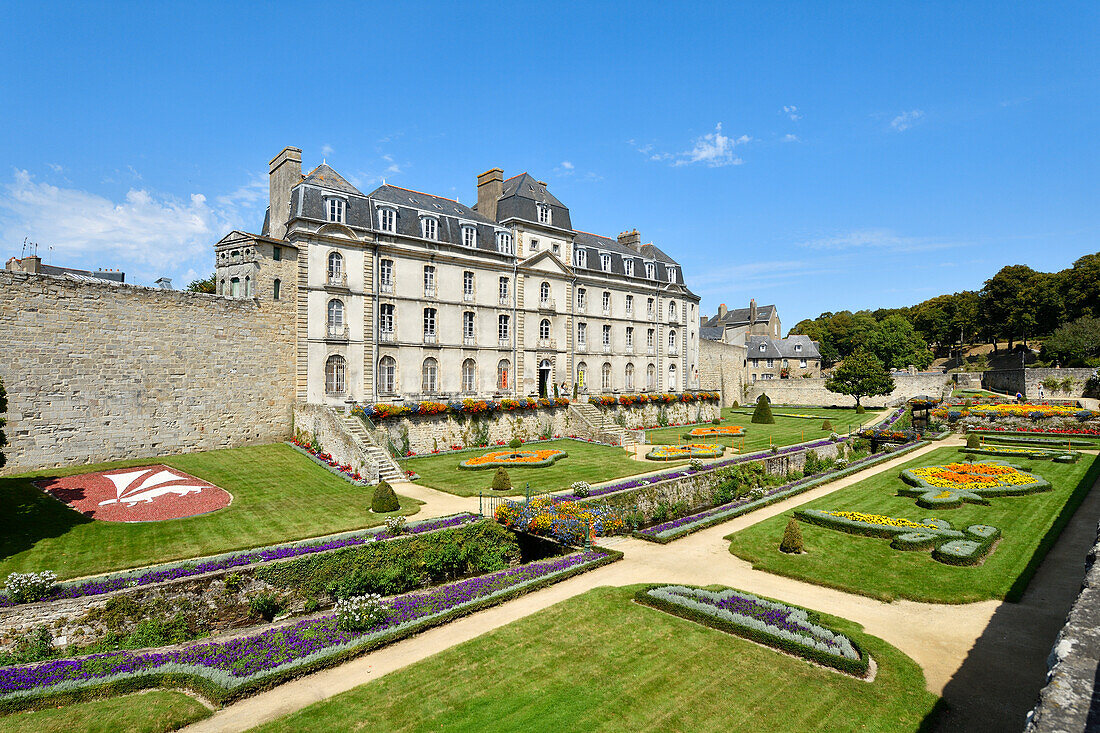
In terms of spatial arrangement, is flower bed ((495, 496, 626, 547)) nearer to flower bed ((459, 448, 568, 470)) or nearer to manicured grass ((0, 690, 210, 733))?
flower bed ((459, 448, 568, 470))

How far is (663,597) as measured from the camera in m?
13.5

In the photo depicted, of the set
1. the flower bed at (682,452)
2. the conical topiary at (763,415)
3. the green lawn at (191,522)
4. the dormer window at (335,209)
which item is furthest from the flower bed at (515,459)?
the conical topiary at (763,415)

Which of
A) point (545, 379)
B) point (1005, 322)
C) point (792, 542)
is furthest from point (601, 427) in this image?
point (1005, 322)

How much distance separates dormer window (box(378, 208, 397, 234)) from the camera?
33250 millimetres

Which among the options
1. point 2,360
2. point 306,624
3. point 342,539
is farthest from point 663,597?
point 2,360

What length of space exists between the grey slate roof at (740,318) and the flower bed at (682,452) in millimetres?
70378

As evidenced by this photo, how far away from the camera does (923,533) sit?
17625 mm

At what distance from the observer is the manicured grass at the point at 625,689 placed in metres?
9.07

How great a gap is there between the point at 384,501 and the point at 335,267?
16308mm

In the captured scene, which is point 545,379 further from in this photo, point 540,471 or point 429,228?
point 540,471

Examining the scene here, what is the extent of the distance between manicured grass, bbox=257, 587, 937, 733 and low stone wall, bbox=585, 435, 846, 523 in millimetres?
8670

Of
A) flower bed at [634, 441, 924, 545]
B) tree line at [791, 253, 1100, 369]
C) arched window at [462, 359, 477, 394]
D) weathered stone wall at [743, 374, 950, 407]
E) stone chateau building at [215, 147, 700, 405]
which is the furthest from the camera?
weathered stone wall at [743, 374, 950, 407]

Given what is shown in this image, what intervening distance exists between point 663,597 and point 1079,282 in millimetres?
81509

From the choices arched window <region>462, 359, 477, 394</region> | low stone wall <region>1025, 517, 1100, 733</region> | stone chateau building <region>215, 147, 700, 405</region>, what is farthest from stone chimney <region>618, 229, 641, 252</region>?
low stone wall <region>1025, 517, 1100, 733</region>
